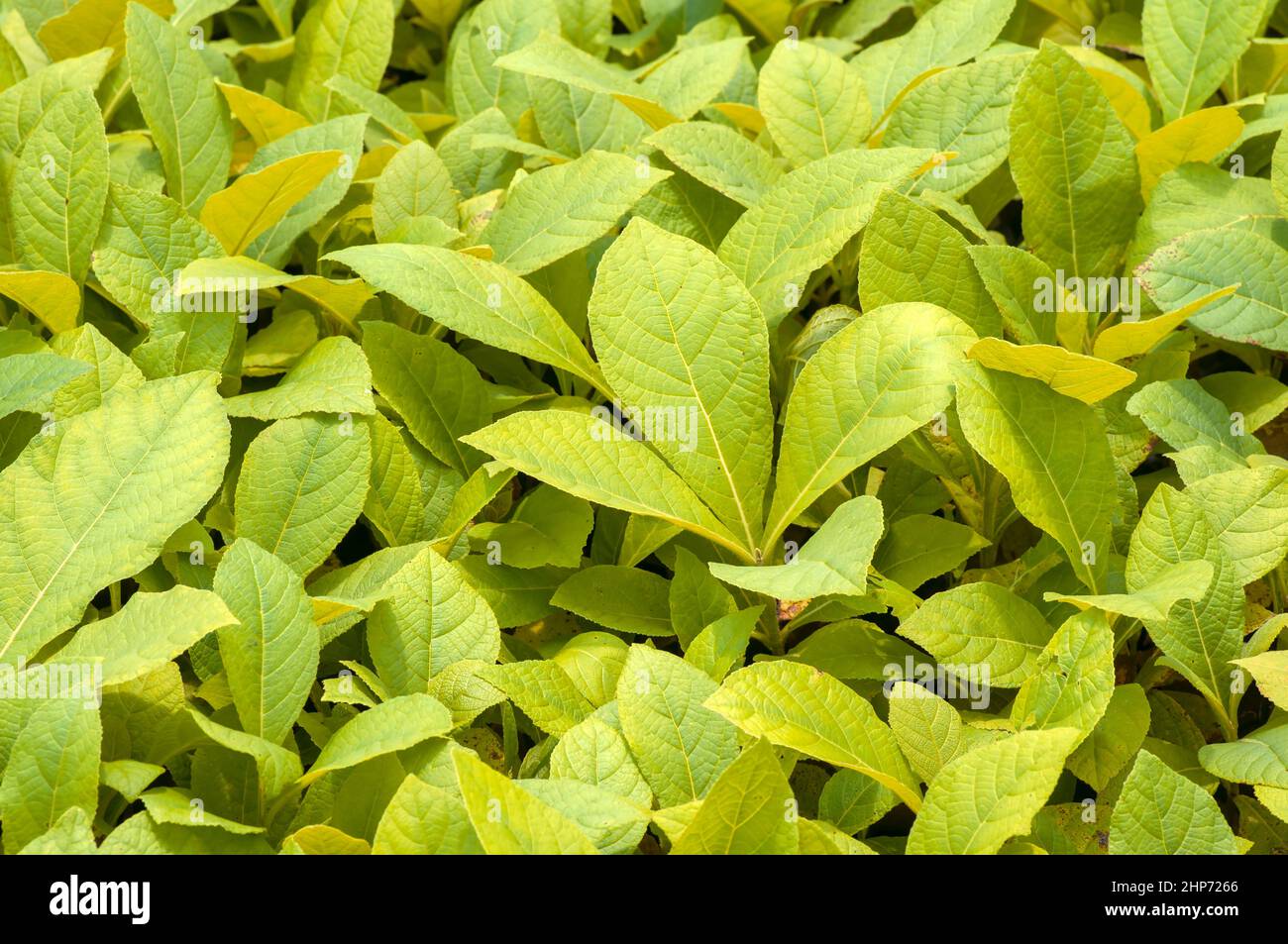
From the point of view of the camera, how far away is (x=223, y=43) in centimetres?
199

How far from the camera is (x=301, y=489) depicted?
1288mm

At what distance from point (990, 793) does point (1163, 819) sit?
157 mm

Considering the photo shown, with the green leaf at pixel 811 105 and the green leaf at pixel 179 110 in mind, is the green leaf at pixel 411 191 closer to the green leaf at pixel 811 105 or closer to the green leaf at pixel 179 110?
the green leaf at pixel 179 110

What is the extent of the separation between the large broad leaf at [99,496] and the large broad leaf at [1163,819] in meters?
0.88

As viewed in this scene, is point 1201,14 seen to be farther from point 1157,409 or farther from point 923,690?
point 923,690

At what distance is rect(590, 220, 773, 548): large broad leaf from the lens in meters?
1.30

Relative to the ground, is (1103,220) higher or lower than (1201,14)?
lower

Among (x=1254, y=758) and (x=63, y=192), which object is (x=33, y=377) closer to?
(x=63, y=192)

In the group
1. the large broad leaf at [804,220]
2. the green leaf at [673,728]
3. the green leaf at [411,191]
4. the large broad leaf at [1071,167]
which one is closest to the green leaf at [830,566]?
the green leaf at [673,728]

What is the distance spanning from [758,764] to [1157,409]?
2.17ft

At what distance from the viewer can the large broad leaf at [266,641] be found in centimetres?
112

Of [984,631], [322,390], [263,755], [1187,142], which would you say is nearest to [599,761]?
[263,755]
